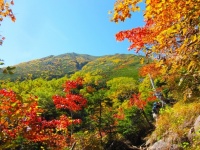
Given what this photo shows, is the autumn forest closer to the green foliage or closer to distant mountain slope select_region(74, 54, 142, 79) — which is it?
the green foliage

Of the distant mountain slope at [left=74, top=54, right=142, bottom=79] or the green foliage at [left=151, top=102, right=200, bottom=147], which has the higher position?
the distant mountain slope at [left=74, top=54, right=142, bottom=79]

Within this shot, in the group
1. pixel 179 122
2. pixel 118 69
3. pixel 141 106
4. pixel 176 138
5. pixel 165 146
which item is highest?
pixel 118 69

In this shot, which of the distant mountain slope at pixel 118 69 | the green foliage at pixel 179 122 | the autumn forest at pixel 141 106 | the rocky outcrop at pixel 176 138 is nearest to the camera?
the autumn forest at pixel 141 106

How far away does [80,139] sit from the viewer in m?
17.8

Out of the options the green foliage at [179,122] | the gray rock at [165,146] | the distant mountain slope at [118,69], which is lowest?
the gray rock at [165,146]

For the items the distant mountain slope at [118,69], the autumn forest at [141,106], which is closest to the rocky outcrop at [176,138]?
the autumn forest at [141,106]

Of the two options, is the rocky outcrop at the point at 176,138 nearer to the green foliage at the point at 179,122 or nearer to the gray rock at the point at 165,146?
the gray rock at the point at 165,146

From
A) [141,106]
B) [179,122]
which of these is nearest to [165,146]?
[179,122]

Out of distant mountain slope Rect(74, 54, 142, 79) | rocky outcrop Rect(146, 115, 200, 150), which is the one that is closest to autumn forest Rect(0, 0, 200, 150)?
rocky outcrop Rect(146, 115, 200, 150)

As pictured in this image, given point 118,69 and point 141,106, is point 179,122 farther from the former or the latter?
point 118,69

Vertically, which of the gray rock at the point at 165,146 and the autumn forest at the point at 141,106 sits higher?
the autumn forest at the point at 141,106

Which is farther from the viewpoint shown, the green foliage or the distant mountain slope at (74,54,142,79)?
the distant mountain slope at (74,54,142,79)

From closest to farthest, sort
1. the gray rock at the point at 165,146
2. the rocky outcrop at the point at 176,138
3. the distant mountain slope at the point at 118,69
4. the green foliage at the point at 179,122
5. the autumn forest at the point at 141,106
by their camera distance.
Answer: the autumn forest at the point at 141,106
the rocky outcrop at the point at 176,138
the gray rock at the point at 165,146
the green foliage at the point at 179,122
the distant mountain slope at the point at 118,69

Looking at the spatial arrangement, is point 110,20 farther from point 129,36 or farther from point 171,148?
point 171,148
